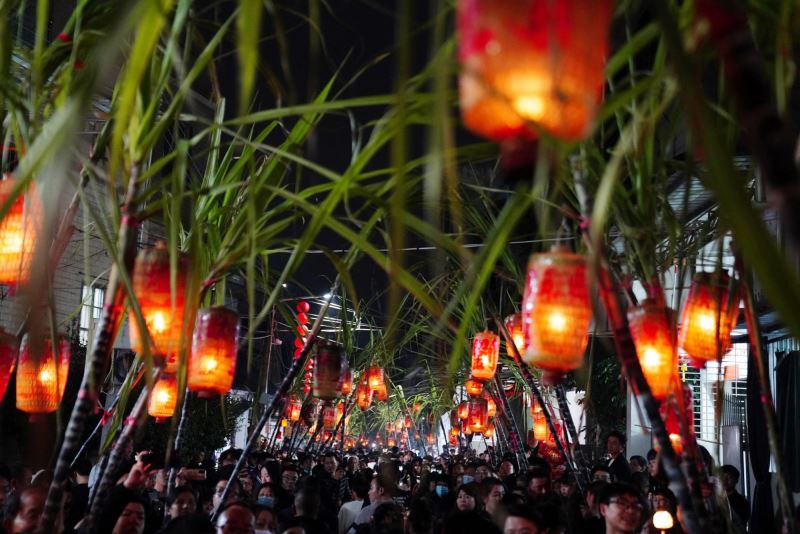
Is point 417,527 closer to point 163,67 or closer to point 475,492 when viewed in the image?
point 475,492

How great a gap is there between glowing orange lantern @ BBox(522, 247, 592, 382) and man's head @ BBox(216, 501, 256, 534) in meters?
1.49

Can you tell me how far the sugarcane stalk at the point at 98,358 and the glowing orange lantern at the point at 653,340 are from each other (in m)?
2.08

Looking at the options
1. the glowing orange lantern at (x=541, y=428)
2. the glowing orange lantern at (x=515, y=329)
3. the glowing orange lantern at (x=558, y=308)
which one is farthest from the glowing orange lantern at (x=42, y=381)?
the glowing orange lantern at (x=541, y=428)

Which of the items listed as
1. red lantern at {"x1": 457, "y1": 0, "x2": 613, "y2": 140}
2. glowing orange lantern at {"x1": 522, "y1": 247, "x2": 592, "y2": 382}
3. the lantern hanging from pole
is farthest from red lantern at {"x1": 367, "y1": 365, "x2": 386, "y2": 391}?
red lantern at {"x1": 457, "y1": 0, "x2": 613, "y2": 140}

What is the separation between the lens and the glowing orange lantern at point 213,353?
362 cm

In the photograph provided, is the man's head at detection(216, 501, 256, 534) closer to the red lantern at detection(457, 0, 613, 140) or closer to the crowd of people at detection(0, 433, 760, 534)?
the crowd of people at detection(0, 433, 760, 534)

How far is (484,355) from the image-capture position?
8.09 meters

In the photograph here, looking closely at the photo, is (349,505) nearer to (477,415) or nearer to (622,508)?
(622,508)

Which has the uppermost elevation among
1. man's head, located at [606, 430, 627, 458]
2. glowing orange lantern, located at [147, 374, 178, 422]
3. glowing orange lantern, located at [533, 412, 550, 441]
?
glowing orange lantern, located at [533, 412, 550, 441]

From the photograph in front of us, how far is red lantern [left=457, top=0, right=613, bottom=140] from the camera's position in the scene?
127 centimetres

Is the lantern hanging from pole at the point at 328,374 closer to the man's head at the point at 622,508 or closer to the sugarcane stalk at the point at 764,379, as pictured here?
the man's head at the point at 622,508

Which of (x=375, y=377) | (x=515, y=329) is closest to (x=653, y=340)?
(x=515, y=329)

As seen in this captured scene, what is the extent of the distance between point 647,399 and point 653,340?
1002 millimetres

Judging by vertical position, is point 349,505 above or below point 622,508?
below
